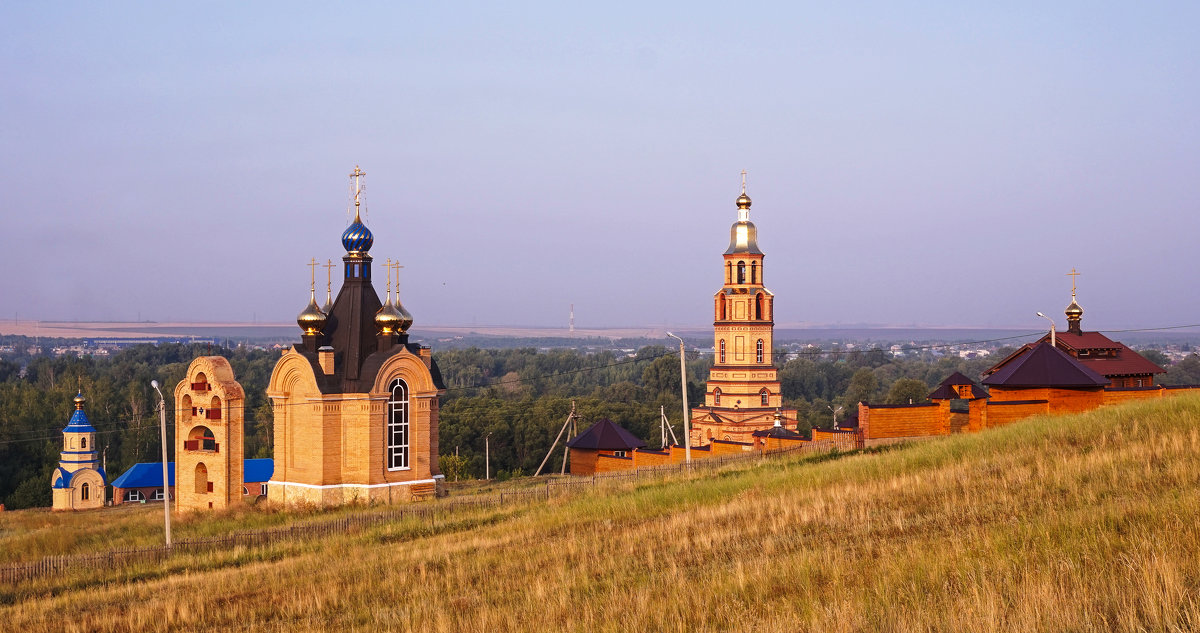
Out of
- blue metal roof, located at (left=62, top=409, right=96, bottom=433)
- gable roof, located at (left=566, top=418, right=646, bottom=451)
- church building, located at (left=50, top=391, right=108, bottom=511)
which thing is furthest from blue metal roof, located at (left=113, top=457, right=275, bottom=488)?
gable roof, located at (left=566, top=418, right=646, bottom=451)

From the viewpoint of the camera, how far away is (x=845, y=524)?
12758 millimetres

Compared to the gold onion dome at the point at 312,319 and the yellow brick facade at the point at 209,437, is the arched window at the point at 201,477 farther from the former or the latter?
the gold onion dome at the point at 312,319

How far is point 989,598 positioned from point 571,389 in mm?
120273

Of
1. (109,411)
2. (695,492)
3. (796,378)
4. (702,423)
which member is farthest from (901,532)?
(796,378)

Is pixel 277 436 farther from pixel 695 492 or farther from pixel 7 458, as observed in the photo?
pixel 7 458

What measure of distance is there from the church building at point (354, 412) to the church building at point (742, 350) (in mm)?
26639

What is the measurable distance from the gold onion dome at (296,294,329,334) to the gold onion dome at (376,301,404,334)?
167 cm

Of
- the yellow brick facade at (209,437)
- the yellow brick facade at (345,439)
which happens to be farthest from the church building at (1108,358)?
the yellow brick facade at (209,437)

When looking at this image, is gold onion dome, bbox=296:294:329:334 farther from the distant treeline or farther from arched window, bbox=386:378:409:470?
the distant treeline

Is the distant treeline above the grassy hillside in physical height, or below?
below

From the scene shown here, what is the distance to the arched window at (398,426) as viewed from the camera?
2873 centimetres

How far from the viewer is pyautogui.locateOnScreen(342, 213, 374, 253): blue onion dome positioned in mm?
30938

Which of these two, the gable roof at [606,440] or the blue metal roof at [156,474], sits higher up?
the gable roof at [606,440]

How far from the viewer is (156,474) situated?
52.7 metres
